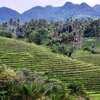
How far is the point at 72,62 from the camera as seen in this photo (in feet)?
185

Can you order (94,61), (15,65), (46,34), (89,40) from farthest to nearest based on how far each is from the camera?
(89,40) < (46,34) < (94,61) < (15,65)

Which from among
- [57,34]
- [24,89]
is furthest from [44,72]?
[57,34]

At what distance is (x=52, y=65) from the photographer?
54062mm

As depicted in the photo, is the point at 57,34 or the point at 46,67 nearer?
the point at 46,67

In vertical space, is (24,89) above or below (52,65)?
above

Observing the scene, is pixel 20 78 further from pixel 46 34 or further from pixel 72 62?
pixel 46 34

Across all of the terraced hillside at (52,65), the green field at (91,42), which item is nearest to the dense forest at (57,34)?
the green field at (91,42)

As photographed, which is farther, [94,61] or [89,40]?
[89,40]

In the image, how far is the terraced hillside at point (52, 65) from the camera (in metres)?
50.9

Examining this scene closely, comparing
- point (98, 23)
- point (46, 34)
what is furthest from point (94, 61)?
point (98, 23)

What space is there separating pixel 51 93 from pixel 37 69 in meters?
23.7

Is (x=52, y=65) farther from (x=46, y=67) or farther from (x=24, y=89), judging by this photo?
(x=24, y=89)

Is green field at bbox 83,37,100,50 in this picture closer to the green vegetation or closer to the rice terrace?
the rice terrace

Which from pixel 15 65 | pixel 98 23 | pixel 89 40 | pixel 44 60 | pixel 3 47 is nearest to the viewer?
pixel 15 65
